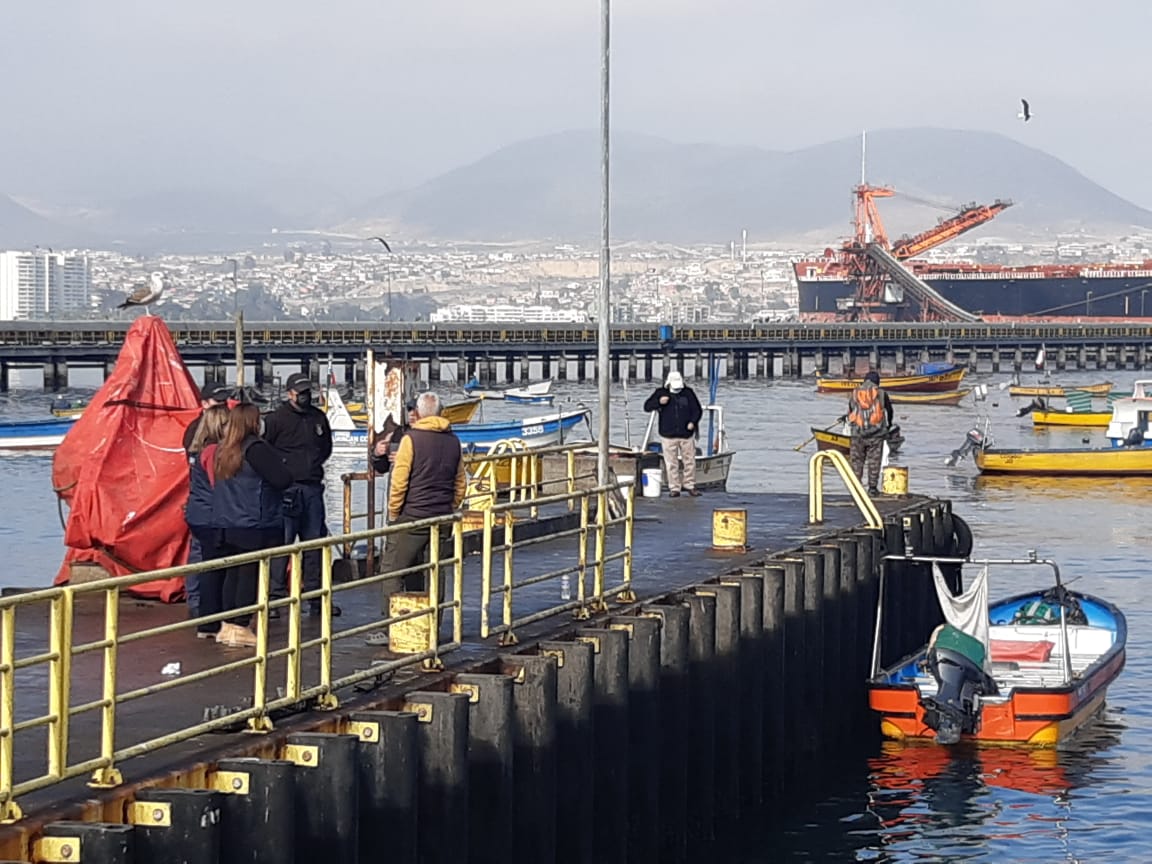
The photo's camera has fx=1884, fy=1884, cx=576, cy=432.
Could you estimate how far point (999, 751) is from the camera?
64.9 ft

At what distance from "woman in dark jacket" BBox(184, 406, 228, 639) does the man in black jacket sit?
1.46m

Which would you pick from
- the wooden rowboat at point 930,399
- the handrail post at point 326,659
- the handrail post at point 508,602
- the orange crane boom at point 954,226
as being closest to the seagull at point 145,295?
the handrail post at point 508,602

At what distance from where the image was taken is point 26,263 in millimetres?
196000

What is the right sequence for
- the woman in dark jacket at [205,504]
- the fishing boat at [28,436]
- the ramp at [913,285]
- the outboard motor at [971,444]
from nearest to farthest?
the woman in dark jacket at [205,504]
the outboard motor at [971,444]
the fishing boat at [28,436]
the ramp at [913,285]

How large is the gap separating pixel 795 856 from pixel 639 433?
58.0 meters

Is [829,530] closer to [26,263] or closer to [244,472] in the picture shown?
[244,472]

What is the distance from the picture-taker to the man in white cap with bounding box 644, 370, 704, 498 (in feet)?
83.2

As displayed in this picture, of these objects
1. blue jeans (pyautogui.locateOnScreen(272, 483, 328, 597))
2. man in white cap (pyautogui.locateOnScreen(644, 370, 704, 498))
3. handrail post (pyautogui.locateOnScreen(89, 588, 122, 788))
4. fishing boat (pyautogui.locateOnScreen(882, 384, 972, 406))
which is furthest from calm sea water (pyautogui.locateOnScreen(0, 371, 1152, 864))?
fishing boat (pyautogui.locateOnScreen(882, 384, 972, 406))

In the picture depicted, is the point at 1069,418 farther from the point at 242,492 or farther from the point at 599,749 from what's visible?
the point at 242,492

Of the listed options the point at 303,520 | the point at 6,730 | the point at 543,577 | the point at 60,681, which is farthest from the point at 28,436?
the point at 6,730

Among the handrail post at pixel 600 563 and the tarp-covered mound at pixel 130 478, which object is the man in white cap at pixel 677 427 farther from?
the tarp-covered mound at pixel 130 478

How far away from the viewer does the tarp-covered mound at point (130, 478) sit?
16.0 m

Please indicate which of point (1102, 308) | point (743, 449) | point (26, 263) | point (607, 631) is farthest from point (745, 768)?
point (26, 263)

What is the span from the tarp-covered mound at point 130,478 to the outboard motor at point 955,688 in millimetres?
8049
